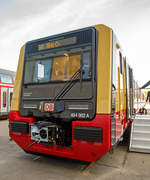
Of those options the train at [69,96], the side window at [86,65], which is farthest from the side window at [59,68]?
the side window at [86,65]

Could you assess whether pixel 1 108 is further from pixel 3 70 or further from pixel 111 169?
pixel 111 169

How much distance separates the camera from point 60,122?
3.43 m

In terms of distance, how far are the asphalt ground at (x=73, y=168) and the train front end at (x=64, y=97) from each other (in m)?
0.37

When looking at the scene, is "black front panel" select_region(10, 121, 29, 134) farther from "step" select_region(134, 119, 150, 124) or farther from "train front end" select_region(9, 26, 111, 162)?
"step" select_region(134, 119, 150, 124)

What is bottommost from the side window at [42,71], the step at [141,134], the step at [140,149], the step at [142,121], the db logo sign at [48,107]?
the step at [140,149]

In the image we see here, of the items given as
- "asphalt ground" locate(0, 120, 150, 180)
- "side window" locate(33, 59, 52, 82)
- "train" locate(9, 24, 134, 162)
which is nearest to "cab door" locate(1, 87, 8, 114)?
"asphalt ground" locate(0, 120, 150, 180)

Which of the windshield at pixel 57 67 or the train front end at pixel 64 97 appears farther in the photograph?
the windshield at pixel 57 67

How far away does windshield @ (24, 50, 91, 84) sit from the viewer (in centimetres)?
316

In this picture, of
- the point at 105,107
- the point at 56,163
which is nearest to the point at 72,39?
the point at 105,107

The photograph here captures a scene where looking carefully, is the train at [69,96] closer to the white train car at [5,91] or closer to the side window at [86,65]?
the side window at [86,65]

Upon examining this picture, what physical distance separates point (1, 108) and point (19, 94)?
26.8ft

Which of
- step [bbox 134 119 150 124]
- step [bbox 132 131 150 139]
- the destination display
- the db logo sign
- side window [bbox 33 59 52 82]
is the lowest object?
step [bbox 132 131 150 139]

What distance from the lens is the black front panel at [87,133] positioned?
2.72 meters

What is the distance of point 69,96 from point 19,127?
51.9 inches
